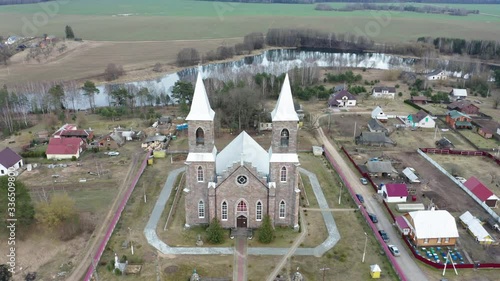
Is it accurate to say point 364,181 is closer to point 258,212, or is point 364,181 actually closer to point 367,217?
point 367,217

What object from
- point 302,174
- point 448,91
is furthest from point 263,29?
point 302,174

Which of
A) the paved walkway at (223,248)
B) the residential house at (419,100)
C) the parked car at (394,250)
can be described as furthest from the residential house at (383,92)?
the parked car at (394,250)

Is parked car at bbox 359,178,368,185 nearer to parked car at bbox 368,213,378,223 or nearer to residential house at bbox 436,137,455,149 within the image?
parked car at bbox 368,213,378,223

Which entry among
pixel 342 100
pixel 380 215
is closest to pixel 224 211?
pixel 380 215

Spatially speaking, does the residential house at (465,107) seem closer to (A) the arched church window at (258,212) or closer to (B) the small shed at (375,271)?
(B) the small shed at (375,271)

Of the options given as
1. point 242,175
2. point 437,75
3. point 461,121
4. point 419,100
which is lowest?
point 461,121

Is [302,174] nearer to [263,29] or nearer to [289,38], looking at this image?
[289,38]

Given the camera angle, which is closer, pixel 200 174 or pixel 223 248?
pixel 223 248
